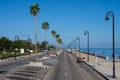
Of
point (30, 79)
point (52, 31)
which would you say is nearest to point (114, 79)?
point (30, 79)

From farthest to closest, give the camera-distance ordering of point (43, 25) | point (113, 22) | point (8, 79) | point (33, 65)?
point (43, 25) < point (33, 65) < point (113, 22) < point (8, 79)

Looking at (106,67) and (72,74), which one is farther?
(106,67)

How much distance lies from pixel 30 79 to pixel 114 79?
815 centimetres

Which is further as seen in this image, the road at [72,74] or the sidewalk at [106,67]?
the sidewalk at [106,67]

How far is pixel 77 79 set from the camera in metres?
27.8

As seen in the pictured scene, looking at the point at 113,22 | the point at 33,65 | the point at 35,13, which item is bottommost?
the point at 33,65

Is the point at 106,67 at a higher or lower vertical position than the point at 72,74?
lower

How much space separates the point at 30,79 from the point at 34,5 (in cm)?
3340

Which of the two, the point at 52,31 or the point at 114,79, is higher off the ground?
the point at 52,31

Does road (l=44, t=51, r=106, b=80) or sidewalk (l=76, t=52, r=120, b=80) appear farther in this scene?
sidewalk (l=76, t=52, r=120, b=80)

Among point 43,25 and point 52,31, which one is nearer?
point 43,25

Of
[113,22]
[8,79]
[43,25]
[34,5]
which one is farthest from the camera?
[43,25]

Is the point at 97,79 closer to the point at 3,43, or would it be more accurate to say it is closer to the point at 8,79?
the point at 8,79

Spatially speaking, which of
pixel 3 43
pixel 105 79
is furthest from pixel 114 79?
pixel 3 43
